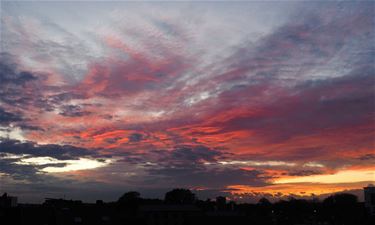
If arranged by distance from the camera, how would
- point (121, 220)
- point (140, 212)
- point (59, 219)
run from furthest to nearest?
point (140, 212) < point (121, 220) < point (59, 219)

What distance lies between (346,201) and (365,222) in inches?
2663

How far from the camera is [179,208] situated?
10306cm

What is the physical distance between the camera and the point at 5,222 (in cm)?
6919

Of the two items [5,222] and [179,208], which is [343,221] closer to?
[179,208]

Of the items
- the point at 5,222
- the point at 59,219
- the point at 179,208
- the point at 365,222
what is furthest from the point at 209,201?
the point at 5,222

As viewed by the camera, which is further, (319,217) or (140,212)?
(319,217)

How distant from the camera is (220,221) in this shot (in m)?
91.3

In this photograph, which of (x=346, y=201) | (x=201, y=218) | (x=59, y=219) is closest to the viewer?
(x=59, y=219)

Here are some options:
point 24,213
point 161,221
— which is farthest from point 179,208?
point 24,213

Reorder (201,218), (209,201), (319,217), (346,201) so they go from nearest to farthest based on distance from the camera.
Answer: (201,218), (209,201), (319,217), (346,201)

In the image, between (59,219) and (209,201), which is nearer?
(59,219)

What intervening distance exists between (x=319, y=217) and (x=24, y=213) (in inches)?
4497

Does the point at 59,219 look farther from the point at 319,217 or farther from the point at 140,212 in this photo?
the point at 319,217

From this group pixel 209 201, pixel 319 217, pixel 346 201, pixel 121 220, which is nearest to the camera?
pixel 121 220
